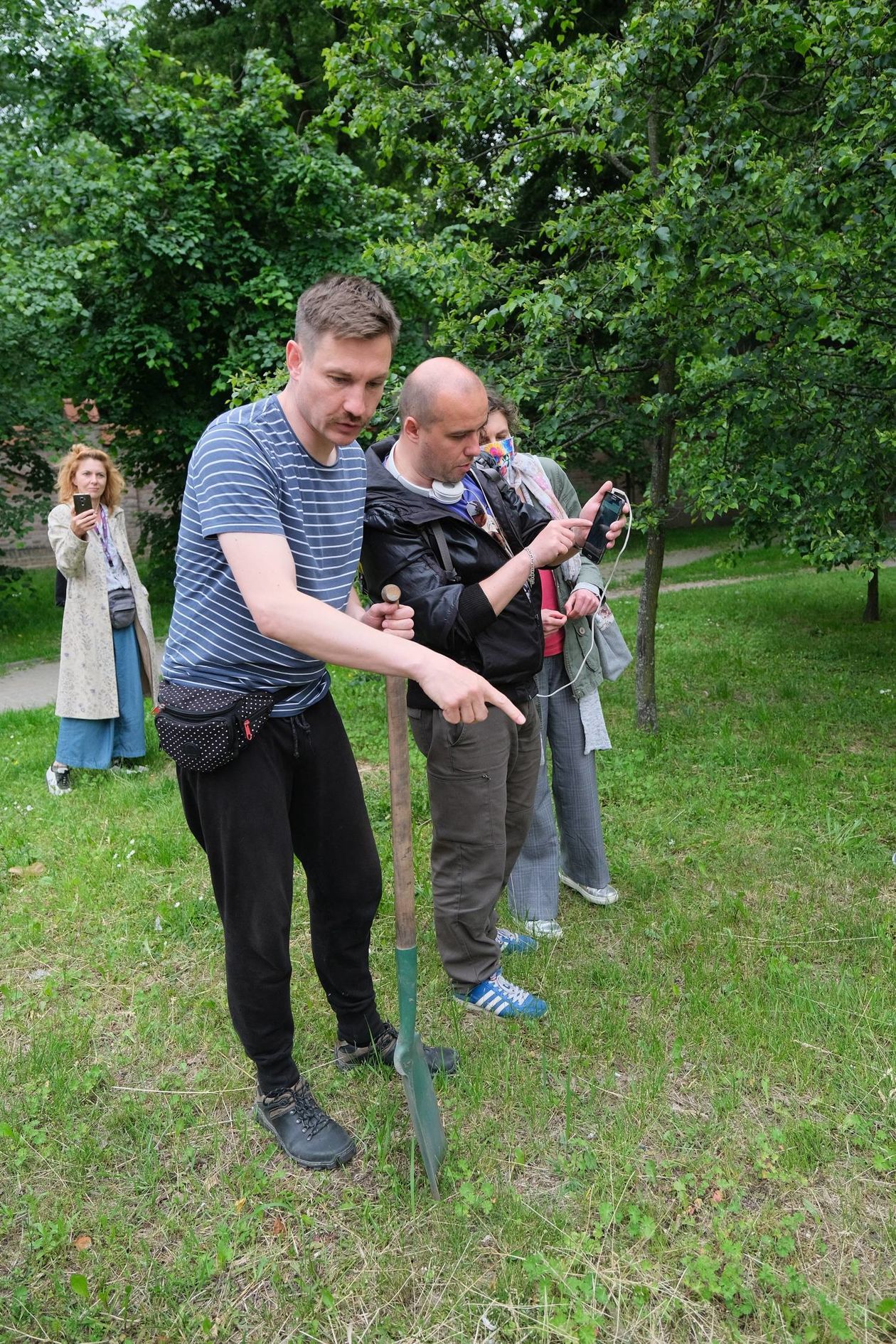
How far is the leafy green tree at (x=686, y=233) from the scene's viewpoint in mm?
4207

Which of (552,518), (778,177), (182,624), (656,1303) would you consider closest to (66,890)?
(182,624)

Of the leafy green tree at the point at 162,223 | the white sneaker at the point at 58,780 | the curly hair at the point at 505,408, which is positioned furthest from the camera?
the leafy green tree at the point at 162,223

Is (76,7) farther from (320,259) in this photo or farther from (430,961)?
(430,961)

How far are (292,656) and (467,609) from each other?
1.92 feet

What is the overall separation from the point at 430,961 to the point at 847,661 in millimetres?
5749

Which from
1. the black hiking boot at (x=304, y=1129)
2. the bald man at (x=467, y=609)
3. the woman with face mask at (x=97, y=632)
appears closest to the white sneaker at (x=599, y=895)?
the bald man at (x=467, y=609)

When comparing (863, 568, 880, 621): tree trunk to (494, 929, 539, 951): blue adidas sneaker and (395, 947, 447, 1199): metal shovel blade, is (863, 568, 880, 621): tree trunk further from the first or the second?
(395, 947, 447, 1199): metal shovel blade

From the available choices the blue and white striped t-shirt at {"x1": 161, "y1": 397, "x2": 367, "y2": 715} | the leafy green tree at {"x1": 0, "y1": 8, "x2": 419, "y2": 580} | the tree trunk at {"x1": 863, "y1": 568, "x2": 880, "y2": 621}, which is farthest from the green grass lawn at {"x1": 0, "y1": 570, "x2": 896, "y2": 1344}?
the leafy green tree at {"x1": 0, "y1": 8, "x2": 419, "y2": 580}

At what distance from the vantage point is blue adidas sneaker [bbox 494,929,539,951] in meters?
3.50

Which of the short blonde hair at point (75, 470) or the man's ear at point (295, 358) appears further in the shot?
the short blonde hair at point (75, 470)

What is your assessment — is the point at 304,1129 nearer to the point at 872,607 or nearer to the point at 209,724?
the point at 209,724

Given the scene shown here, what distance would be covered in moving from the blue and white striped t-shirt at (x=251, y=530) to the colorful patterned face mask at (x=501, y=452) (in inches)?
35.2

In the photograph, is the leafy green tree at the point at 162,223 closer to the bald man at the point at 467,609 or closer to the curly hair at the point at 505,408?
the curly hair at the point at 505,408

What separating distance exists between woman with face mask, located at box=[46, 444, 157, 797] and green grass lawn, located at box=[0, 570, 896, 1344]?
115 centimetres
